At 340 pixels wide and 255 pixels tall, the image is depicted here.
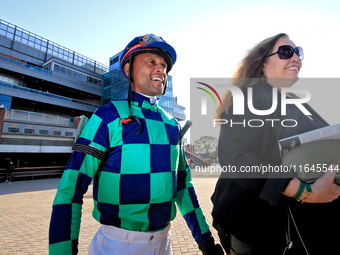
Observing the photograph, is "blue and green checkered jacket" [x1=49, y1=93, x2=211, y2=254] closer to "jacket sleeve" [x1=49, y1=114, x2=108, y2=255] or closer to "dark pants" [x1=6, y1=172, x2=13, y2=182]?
"jacket sleeve" [x1=49, y1=114, x2=108, y2=255]

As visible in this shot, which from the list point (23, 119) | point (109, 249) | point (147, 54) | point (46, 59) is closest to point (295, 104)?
point (147, 54)

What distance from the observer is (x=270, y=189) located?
1.07 metres

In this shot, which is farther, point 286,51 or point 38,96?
point 38,96

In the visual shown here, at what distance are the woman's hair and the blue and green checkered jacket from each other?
64 cm

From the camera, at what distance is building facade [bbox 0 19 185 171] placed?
1884 centimetres

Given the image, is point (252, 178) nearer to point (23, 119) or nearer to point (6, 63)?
point (23, 119)

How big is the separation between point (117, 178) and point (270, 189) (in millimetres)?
989

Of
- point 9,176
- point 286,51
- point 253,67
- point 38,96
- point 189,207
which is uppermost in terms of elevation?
point 38,96

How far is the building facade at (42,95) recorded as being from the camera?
18844 millimetres

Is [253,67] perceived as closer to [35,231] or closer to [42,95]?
[35,231]

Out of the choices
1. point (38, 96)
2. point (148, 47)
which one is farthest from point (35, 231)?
point (38, 96)

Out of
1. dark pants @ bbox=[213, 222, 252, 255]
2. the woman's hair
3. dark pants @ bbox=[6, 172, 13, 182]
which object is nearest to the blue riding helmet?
the woman's hair

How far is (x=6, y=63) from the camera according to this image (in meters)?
25.1

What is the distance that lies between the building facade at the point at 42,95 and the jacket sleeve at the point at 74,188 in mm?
21918
